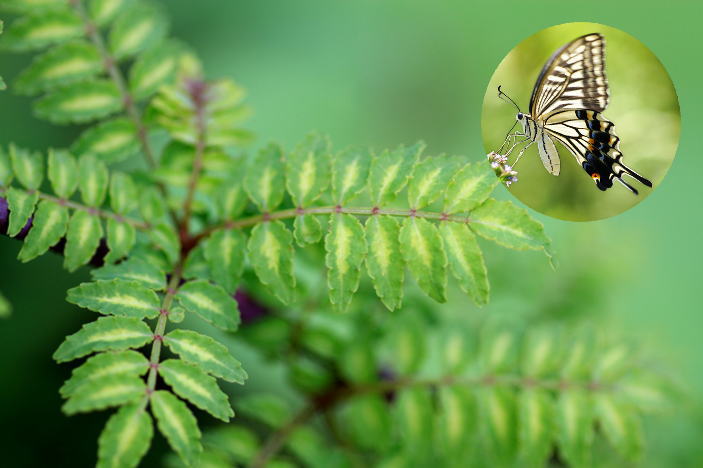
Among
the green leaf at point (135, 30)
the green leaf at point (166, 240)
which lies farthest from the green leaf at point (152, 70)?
the green leaf at point (166, 240)

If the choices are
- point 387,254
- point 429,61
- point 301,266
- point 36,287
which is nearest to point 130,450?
point 387,254

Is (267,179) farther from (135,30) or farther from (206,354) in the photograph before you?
(135,30)

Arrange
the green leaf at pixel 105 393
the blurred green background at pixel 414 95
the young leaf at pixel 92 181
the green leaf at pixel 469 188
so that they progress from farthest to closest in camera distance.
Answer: the blurred green background at pixel 414 95, the young leaf at pixel 92 181, the green leaf at pixel 469 188, the green leaf at pixel 105 393

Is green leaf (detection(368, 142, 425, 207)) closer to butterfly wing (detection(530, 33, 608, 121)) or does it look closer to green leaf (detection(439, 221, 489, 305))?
green leaf (detection(439, 221, 489, 305))

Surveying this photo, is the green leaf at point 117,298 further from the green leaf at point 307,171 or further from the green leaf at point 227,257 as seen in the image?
the green leaf at point 307,171

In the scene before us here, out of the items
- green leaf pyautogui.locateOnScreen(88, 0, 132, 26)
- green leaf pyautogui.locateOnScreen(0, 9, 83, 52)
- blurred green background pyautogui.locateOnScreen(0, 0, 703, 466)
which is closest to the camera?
green leaf pyautogui.locateOnScreen(0, 9, 83, 52)

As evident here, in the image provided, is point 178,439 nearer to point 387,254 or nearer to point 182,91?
point 387,254

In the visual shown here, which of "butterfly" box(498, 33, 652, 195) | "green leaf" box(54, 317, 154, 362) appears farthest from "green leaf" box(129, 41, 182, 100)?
"butterfly" box(498, 33, 652, 195)
